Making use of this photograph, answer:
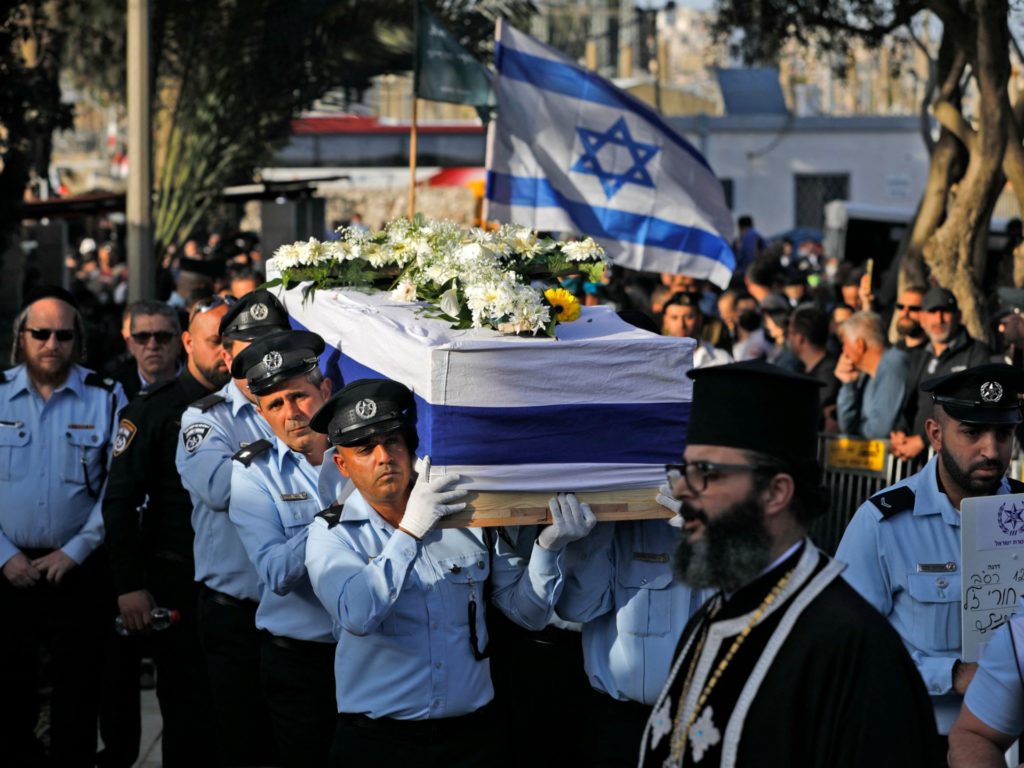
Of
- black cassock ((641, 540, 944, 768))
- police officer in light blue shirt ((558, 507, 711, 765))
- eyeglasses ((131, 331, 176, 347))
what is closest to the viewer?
black cassock ((641, 540, 944, 768))

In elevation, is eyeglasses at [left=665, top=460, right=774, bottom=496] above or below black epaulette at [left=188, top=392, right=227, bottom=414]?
above

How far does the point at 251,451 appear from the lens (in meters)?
5.52

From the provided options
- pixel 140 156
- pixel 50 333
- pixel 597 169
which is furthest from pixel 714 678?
pixel 140 156

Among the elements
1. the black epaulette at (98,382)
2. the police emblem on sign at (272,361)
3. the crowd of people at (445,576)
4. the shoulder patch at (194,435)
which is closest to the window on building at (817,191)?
the crowd of people at (445,576)

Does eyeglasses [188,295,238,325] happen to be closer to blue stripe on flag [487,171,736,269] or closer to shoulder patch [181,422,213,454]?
shoulder patch [181,422,213,454]

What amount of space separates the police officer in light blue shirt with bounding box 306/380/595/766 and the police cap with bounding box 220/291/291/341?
1.44 meters

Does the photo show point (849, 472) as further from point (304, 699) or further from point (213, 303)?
point (304, 699)

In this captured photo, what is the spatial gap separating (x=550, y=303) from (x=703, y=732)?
2145 millimetres

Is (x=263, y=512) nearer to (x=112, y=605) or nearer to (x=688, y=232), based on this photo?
(x=112, y=605)

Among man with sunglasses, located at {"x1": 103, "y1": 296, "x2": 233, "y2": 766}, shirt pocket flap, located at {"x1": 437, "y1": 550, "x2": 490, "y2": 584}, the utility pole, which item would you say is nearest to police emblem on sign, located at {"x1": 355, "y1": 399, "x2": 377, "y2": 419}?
shirt pocket flap, located at {"x1": 437, "y1": 550, "x2": 490, "y2": 584}

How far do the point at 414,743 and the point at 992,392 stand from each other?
1.89 m

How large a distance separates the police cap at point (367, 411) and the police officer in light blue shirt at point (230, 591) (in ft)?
4.37

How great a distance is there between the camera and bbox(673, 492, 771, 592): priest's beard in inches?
118

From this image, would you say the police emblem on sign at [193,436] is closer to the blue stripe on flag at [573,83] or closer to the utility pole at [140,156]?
the blue stripe on flag at [573,83]
